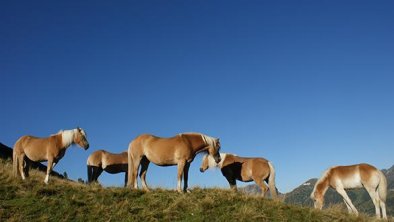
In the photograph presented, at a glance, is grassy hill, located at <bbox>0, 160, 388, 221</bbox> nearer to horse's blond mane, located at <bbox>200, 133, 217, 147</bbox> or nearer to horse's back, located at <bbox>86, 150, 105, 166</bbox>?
horse's blond mane, located at <bbox>200, 133, 217, 147</bbox>

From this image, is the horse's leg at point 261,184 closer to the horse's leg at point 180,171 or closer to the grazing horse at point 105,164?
the horse's leg at point 180,171

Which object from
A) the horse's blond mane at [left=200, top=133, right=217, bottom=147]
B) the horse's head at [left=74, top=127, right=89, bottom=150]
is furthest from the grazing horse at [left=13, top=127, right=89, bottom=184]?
the horse's blond mane at [left=200, top=133, right=217, bottom=147]

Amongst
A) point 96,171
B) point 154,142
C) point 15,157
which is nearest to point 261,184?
point 154,142

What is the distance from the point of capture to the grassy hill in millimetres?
11516

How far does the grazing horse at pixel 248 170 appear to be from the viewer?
20125mm

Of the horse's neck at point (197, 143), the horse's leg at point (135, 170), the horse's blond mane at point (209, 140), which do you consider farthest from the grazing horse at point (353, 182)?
the horse's leg at point (135, 170)

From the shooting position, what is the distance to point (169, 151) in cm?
1509

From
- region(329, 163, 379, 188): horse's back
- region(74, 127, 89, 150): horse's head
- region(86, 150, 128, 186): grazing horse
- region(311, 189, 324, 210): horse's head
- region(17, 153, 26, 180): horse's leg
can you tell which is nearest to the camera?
region(74, 127, 89, 150): horse's head

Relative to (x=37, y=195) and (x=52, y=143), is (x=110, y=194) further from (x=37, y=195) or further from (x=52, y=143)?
(x=52, y=143)

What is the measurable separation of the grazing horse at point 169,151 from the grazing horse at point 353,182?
7.43 m

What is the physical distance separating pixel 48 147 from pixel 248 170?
10.5 metres

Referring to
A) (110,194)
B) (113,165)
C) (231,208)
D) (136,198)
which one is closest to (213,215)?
(231,208)

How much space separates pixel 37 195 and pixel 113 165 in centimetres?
1034

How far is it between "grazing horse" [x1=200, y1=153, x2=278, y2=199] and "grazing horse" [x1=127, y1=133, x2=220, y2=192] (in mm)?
4859
